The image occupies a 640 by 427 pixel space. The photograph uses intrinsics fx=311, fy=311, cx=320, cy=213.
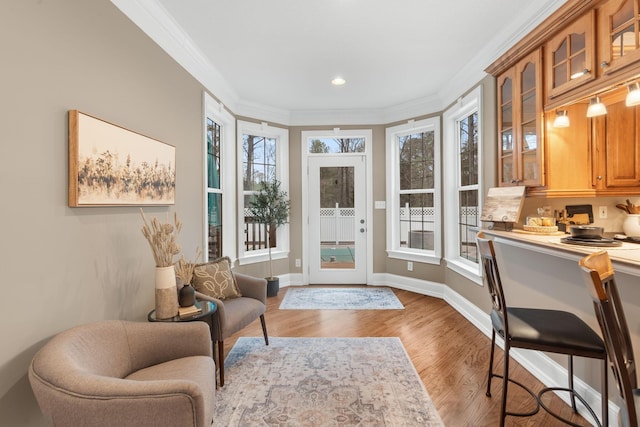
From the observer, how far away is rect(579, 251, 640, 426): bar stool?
1044mm

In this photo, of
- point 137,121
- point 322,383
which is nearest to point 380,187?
point 322,383

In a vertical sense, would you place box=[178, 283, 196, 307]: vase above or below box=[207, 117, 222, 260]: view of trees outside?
below

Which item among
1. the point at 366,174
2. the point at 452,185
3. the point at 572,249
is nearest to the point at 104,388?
the point at 572,249

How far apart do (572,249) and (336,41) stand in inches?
92.5

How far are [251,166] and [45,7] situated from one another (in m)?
3.12

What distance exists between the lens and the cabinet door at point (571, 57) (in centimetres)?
177

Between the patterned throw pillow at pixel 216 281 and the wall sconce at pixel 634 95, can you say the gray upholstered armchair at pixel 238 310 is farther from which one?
the wall sconce at pixel 634 95

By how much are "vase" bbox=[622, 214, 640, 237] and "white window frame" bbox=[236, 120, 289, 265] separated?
3.76m

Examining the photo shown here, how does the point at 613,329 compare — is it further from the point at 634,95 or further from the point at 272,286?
the point at 272,286

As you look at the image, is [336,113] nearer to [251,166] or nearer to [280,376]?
[251,166]

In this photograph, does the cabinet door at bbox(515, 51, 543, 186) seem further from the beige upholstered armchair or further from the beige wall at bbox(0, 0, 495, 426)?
the beige wall at bbox(0, 0, 495, 426)

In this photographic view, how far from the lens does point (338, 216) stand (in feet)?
16.0

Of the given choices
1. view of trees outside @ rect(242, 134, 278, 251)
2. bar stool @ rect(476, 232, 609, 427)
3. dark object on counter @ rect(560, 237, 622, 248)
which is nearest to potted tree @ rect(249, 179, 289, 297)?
view of trees outside @ rect(242, 134, 278, 251)

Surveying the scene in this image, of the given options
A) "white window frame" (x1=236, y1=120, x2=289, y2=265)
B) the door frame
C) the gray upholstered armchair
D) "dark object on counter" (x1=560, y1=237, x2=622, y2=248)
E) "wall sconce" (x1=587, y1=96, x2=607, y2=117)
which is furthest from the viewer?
the door frame
